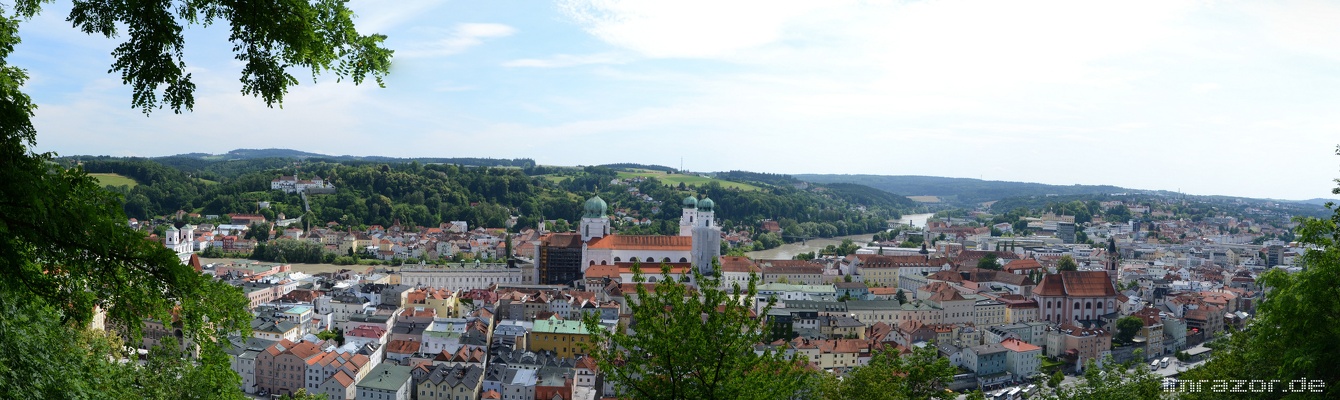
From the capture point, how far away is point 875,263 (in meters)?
44.6

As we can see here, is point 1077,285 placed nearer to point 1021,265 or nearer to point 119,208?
point 1021,265

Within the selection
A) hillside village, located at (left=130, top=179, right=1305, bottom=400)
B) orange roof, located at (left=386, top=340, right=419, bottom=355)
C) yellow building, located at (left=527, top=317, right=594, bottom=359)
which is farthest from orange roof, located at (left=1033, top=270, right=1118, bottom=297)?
orange roof, located at (left=386, top=340, right=419, bottom=355)

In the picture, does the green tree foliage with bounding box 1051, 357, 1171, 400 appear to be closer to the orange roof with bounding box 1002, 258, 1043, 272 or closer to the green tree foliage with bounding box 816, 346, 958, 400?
the green tree foliage with bounding box 816, 346, 958, 400

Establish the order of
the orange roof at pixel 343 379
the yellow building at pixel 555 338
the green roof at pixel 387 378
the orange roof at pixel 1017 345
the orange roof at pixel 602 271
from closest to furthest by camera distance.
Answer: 1. the green roof at pixel 387 378
2. the orange roof at pixel 343 379
3. the yellow building at pixel 555 338
4. the orange roof at pixel 1017 345
5. the orange roof at pixel 602 271

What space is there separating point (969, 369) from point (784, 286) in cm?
1102

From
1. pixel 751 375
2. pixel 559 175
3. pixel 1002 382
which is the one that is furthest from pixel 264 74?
pixel 559 175

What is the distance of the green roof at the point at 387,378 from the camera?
20.8 m

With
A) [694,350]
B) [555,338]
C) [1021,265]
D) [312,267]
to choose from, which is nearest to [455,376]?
[555,338]

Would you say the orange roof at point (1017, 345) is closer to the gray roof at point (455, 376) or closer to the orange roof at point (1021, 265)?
the gray roof at point (455, 376)

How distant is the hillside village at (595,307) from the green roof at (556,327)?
0.06 m

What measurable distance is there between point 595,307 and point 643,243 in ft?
30.4

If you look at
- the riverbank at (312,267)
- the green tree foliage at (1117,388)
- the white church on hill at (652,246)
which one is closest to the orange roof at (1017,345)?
the white church on hill at (652,246)

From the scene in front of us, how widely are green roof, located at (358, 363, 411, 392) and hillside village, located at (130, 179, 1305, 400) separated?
0.05 meters

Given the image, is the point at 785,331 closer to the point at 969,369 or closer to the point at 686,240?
the point at 969,369
